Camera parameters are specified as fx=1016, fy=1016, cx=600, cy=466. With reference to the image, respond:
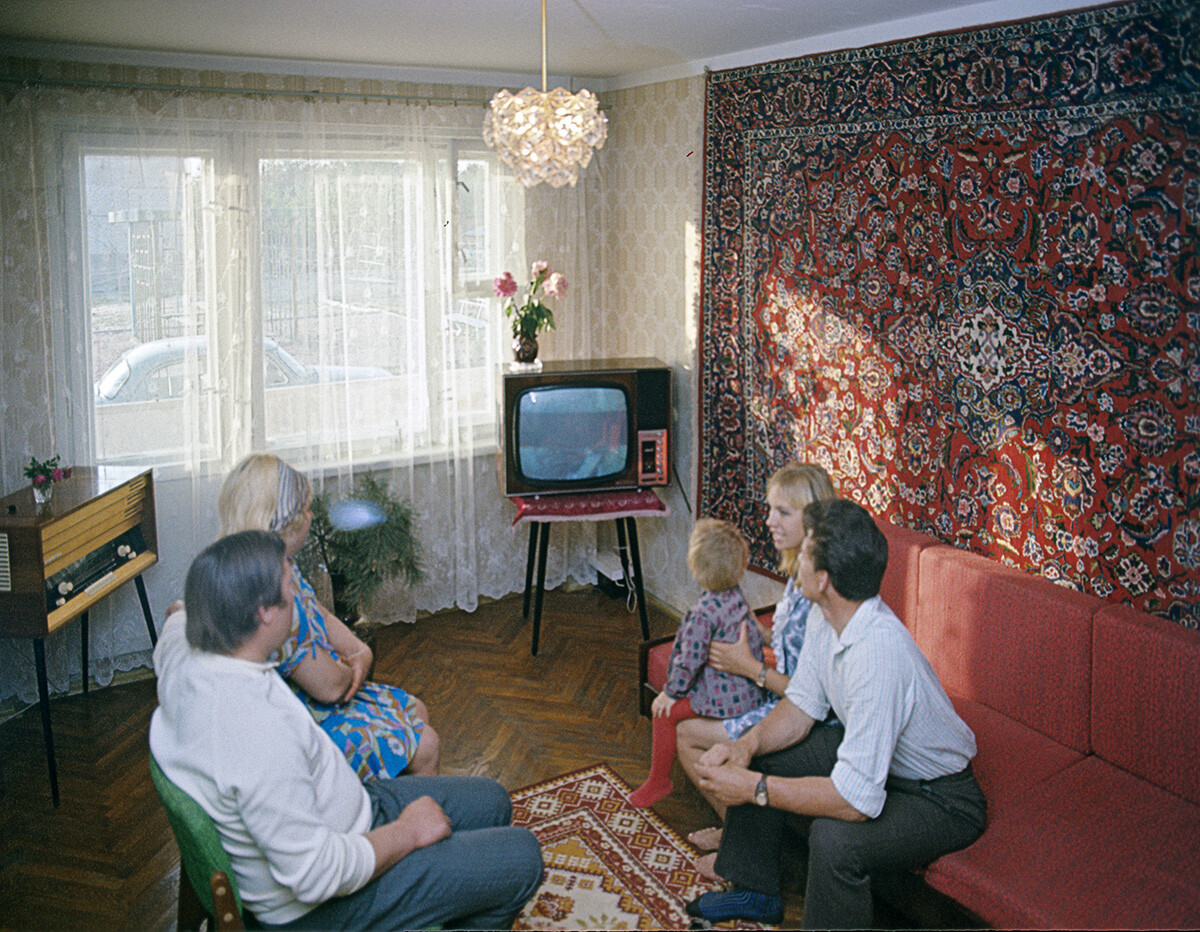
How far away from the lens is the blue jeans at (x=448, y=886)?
6.17 feet

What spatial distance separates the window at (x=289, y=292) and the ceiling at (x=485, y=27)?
0.43 meters

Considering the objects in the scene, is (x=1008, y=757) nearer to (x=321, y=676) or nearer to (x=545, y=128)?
(x=321, y=676)

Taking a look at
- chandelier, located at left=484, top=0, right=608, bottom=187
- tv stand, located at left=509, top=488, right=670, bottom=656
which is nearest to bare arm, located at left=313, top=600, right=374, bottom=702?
chandelier, located at left=484, top=0, right=608, bottom=187

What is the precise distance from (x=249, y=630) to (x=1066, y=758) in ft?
6.80

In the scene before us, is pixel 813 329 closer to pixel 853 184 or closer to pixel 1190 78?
pixel 853 184

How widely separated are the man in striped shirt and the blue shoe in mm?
285

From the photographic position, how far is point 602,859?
113 inches

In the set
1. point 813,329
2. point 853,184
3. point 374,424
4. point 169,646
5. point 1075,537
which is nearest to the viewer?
point 169,646

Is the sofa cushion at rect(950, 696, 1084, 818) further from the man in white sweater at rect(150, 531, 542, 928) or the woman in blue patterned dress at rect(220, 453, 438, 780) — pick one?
the woman in blue patterned dress at rect(220, 453, 438, 780)

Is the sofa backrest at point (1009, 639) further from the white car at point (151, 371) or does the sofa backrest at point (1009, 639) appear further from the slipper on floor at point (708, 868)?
the white car at point (151, 371)

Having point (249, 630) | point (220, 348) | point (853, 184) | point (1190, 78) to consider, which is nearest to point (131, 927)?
point (249, 630)

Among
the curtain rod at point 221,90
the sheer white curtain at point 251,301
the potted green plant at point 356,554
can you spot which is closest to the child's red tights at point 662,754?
the potted green plant at point 356,554

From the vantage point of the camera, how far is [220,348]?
13.6ft

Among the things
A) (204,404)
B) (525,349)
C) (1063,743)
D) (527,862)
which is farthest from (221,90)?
(1063,743)
